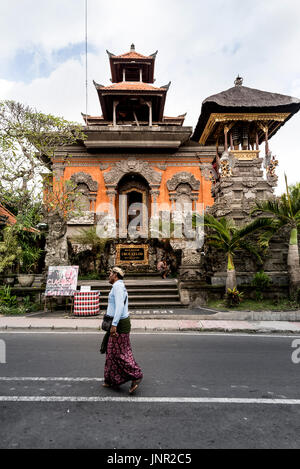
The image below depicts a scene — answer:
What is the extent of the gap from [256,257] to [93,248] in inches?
332

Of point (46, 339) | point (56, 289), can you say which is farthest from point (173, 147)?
point (46, 339)

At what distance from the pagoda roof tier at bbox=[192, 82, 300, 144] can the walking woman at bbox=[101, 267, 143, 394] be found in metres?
12.8

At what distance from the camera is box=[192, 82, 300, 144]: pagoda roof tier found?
14.5 metres

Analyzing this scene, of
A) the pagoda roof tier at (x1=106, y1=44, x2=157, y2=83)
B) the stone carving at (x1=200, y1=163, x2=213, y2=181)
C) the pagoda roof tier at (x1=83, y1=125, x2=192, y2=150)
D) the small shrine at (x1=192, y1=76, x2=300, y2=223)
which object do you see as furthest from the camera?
the pagoda roof tier at (x1=106, y1=44, x2=157, y2=83)

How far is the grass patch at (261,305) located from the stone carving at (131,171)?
38.5 ft

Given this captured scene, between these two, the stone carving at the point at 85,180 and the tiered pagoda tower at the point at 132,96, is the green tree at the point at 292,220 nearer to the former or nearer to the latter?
the tiered pagoda tower at the point at 132,96

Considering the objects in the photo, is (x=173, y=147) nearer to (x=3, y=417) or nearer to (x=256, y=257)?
(x=256, y=257)

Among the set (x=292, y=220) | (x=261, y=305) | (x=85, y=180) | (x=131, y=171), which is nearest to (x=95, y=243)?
(x=85, y=180)

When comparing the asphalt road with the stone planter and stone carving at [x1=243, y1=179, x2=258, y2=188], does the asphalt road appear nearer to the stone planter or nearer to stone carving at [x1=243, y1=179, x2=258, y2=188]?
the stone planter

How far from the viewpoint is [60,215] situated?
12.2m

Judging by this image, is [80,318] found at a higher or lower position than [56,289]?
lower

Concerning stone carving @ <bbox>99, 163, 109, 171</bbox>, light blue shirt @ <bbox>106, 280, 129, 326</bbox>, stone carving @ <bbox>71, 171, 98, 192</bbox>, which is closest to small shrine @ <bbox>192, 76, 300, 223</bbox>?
stone carving @ <bbox>99, 163, 109, 171</bbox>

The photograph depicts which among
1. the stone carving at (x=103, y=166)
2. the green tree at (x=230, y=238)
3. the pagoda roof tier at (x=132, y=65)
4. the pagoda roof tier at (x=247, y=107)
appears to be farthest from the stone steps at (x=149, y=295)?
the pagoda roof tier at (x=132, y=65)

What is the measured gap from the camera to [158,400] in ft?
12.2
